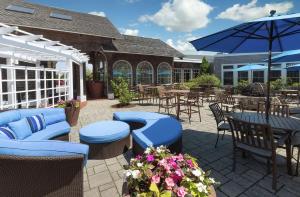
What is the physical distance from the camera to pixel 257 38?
4133 millimetres

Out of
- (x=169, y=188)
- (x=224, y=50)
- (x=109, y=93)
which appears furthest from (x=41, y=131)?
(x=109, y=93)

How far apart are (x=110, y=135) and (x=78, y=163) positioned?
5.05 feet

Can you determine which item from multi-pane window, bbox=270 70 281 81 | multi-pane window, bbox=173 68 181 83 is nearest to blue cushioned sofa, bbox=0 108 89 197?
Answer: multi-pane window, bbox=173 68 181 83

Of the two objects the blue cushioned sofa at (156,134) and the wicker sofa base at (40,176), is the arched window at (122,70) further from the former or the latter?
the wicker sofa base at (40,176)

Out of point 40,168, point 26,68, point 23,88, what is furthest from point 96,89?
point 40,168

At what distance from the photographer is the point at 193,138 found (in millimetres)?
5027

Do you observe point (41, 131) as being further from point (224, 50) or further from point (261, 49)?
point (261, 49)

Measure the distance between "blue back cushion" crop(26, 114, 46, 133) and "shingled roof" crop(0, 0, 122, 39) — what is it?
8802 millimetres

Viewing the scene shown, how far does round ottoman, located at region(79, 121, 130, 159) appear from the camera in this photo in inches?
148

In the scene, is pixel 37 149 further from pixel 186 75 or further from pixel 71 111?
pixel 186 75

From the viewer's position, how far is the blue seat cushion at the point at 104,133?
3758 mm

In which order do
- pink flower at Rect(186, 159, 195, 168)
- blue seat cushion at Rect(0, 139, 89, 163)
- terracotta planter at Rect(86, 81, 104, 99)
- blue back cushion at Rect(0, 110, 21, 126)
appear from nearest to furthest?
pink flower at Rect(186, 159, 195, 168)
blue seat cushion at Rect(0, 139, 89, 163)
blue back cushion at Rect(0, 110, 21, 126)
terracotta planter at Rect(86, 81, 104, 99)

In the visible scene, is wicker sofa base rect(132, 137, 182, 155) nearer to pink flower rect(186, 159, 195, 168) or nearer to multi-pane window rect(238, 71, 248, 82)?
pink flower rect(186, 159, 195, 168)

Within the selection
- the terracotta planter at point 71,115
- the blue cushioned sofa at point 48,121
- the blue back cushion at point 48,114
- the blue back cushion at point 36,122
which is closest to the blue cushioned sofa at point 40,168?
the blue cushioned sofa at point 48,121
